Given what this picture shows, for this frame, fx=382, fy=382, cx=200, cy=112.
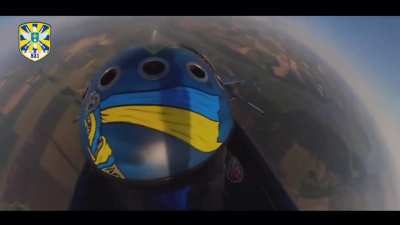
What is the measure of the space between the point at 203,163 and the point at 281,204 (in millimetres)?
1148

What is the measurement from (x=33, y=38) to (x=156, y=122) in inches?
60.0

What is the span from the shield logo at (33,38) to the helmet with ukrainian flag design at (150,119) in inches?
41.3

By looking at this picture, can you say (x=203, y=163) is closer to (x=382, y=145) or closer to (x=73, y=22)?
(x=73, y=22)

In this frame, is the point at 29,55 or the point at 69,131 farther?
the point at 69,131

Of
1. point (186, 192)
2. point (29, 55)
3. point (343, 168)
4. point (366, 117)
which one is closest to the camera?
point (186, 192)

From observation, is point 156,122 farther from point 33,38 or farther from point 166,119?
point 33,38

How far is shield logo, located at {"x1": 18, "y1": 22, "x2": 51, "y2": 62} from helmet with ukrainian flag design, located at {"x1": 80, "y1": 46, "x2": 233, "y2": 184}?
1.05 m

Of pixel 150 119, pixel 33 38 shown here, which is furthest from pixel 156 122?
pixel 33 38

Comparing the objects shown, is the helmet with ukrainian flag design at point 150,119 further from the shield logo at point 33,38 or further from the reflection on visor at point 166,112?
the shield logo at point 33,38

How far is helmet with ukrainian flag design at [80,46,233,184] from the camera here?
72.7 inches

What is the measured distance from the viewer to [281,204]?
288cm

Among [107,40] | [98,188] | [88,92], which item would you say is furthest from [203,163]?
[107,40]

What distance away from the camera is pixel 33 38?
282cm

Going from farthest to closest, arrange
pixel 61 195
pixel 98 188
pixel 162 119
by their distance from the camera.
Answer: pixel 61 195
pixel 98 188
pixel 162 119
